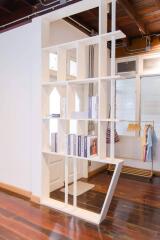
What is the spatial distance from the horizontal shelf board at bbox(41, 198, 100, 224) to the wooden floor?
75mm

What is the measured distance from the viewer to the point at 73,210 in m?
2.97

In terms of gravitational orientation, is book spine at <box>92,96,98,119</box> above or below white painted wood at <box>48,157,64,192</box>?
above

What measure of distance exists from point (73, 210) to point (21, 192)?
1086mm

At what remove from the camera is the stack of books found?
2791mm

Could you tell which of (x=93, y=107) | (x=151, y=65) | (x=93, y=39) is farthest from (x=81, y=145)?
(x=151, y=65)

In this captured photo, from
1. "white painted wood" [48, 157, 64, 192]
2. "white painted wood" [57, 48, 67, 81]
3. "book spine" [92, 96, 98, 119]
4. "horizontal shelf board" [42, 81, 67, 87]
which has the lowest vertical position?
"white painted wood" [48, 157, 64, 192]

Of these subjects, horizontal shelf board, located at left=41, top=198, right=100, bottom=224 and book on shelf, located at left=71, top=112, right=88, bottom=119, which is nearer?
horizontal shelf board, located at left=41, top=198, right=100, bottom=224

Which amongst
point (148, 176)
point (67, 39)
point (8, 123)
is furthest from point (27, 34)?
point (148, 176)

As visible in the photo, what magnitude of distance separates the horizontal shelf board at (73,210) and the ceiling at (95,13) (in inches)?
110

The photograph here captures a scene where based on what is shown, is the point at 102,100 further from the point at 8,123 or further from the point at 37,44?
the point at 8,123

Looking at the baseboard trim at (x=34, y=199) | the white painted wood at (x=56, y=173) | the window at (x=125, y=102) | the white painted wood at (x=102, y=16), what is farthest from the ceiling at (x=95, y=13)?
the baseboard trim at (x=34, y=199)

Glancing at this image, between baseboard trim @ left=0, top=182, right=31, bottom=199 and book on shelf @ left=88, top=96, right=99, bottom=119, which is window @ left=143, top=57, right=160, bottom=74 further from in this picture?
baseboard trim @ left=0, top=182, right=31, bottom=199

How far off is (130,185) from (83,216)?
5.21 ft

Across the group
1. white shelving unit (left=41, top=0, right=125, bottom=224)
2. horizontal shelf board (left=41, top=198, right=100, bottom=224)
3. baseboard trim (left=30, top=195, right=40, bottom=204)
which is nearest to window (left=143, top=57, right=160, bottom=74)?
Result: white shelving unit (left=41, top=0, right=125, bottom=224)
